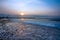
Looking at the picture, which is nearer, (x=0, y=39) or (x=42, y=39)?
(x=0, y=39)

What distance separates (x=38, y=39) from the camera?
333 inches

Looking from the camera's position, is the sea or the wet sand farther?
the sea

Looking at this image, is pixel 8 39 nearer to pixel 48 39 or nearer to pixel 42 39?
pixel 42 39

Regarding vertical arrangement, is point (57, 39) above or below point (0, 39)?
below

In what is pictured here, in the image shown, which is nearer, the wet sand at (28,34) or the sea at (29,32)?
the wet sand at (28,34)

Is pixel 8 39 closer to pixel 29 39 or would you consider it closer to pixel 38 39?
pixel 29 39

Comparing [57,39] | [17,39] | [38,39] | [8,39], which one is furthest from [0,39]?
[57,39]

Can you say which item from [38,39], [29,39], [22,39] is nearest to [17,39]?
[22,39]

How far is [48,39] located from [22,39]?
2629mm

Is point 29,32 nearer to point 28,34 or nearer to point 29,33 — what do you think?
point 29,33

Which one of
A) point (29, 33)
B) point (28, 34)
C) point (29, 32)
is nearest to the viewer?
point (28, 34)

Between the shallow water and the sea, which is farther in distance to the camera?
the sea

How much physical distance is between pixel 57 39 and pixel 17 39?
410 centimetres

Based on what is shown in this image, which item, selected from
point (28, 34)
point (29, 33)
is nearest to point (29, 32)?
point (29, 33)
